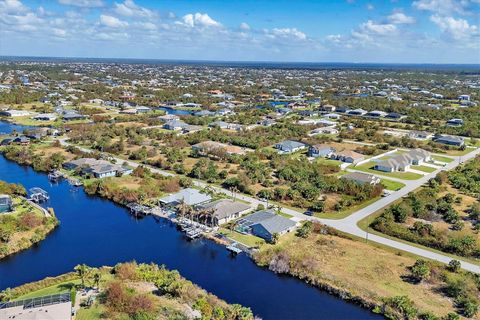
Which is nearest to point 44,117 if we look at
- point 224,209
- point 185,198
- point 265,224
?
point 185,198

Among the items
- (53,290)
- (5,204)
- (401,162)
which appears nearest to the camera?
(53,290)

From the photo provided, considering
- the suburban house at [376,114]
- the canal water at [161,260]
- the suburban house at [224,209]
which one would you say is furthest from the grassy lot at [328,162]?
the suburban house at [376,114]

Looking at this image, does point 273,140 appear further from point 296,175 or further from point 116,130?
point 116,130

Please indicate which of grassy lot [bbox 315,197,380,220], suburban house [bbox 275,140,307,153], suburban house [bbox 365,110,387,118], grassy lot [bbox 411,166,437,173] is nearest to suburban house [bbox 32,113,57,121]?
suburban house [bbox 275,140,307,153]

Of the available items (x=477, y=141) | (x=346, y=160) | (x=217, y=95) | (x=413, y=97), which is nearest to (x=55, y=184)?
(x=346, y=160)

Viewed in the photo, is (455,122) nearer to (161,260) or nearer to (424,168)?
(424,168)

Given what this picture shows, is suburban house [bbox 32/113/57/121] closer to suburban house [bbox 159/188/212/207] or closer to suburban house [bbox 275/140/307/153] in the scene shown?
suburban house [bbox 275/140/307/153]

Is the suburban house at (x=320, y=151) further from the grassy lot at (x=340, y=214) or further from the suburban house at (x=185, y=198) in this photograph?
the suburban house at (x=185, y=198)
